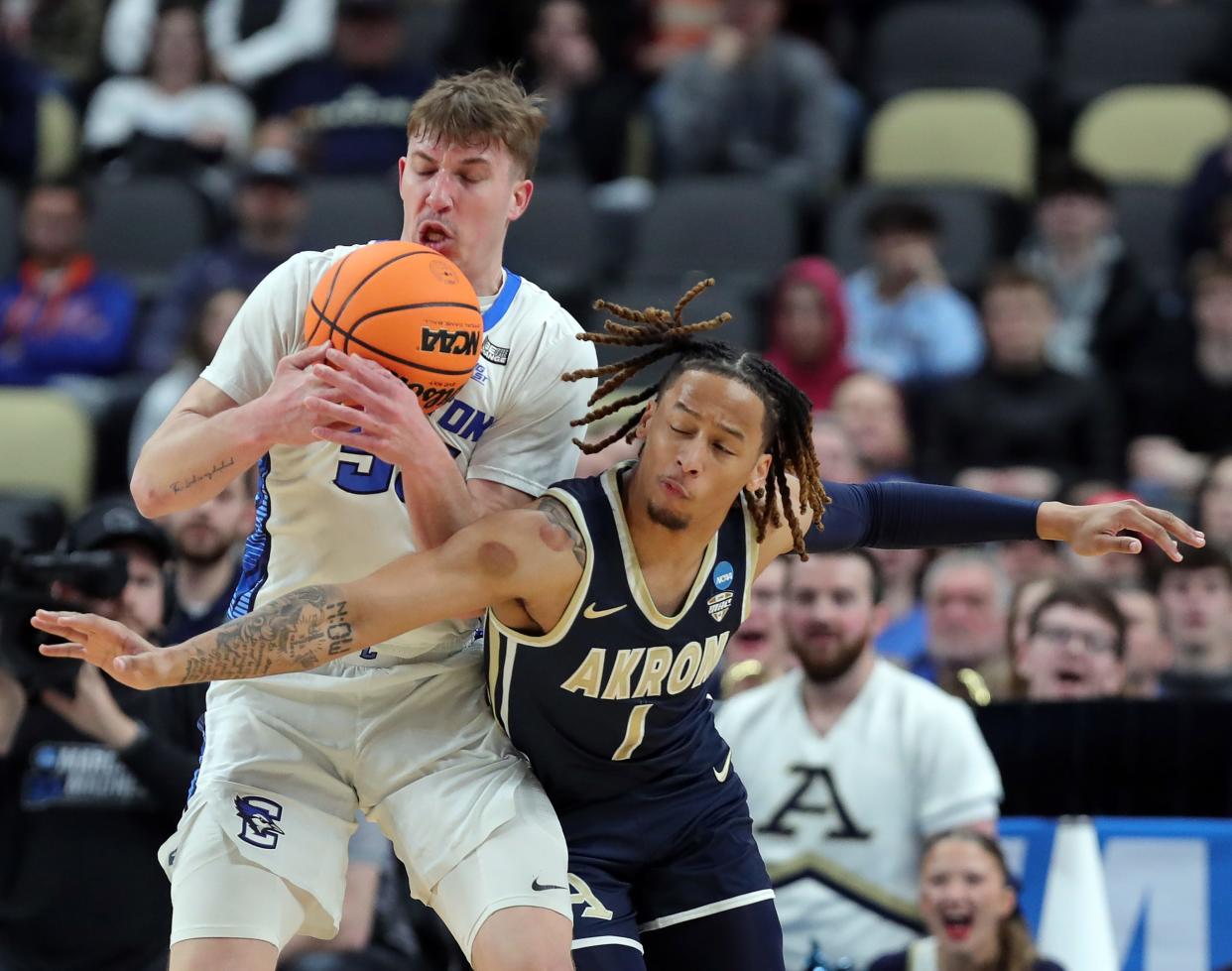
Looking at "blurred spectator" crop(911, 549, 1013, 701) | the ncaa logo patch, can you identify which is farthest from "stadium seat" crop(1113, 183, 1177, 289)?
the ncaa logo patch

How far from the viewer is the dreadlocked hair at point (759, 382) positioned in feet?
15.0

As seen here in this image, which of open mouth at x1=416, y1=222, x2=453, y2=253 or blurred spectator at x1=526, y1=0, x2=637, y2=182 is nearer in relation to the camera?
open mouth at x1=416, y1=222, x2=453, y2=253

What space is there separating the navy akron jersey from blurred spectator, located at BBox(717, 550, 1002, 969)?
1803 mm

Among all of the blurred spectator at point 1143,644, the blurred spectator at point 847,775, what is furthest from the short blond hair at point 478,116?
the blurred spectator at point 1143,644

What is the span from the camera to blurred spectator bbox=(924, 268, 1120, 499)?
924cm

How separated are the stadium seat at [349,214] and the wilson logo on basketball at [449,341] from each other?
19.9 ft

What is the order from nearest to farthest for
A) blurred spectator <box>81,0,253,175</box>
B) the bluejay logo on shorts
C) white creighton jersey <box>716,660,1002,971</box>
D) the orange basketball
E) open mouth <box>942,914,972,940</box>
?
1. the orange basketball
2. the bluejay logo on shorts
3. open mouth <box>942,914,972,940</box>
4. white creighton jersey <box>716,660,1002,971</box>
5. blurred spectator <box>81,0,253,175</box>

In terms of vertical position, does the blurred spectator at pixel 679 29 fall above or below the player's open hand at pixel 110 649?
above

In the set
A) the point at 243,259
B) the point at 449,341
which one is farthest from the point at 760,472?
the point at 243,259

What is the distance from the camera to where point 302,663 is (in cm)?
414

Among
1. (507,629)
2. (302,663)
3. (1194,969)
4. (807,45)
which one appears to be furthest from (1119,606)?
(807,45)

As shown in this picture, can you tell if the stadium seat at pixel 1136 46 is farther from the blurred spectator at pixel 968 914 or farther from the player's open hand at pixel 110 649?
the player's open hand at pixel 110 649

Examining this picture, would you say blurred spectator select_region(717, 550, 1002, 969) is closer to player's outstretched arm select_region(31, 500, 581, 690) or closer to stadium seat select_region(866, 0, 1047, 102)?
player's outstretched arm select_region(31, 500, 581, 690)

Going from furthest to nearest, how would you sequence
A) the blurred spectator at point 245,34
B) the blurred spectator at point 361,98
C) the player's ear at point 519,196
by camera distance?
the blurred spectator at point 245,34 → the blurred spectator at point 361,98 → the player's ear at point 519,196
